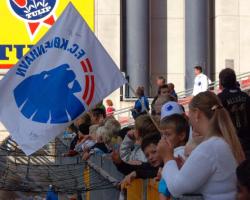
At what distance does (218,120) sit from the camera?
4.75 metres

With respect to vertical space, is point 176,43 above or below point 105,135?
above

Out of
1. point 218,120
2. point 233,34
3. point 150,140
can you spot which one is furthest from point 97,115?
point 233,34

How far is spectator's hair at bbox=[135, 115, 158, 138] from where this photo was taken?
257 inches

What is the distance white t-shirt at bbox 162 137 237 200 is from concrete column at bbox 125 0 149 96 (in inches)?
846

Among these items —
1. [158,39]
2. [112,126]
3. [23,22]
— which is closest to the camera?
[112,126]

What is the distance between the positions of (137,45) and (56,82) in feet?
61.1

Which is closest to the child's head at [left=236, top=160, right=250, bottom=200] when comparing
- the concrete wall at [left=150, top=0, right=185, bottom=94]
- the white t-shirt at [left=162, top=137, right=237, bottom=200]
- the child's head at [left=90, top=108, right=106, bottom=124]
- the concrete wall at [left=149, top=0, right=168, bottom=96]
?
the white t-shirt at [left=162, top=137, right=237, bottom=200]

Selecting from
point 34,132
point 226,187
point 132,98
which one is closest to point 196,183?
point 226,187

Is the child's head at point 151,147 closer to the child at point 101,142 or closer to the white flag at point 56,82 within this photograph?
the white flag at point 56,82

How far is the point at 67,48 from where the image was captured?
7.84 meters

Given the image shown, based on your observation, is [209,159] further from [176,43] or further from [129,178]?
[176,43]

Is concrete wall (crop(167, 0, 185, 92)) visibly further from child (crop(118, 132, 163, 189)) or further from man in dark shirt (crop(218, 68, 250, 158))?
child (crop(118, 132, 163, 189))

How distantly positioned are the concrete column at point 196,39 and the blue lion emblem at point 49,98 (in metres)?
18.3

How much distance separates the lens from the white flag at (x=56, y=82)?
7633mm
